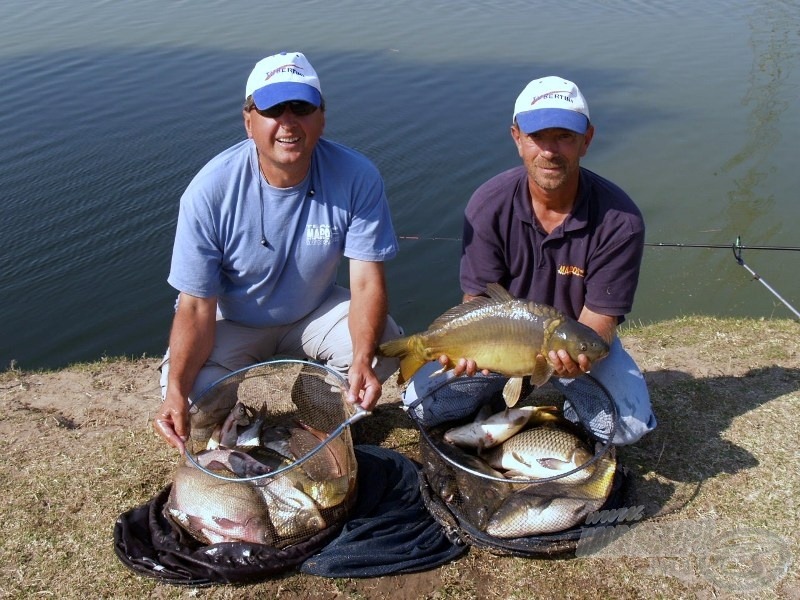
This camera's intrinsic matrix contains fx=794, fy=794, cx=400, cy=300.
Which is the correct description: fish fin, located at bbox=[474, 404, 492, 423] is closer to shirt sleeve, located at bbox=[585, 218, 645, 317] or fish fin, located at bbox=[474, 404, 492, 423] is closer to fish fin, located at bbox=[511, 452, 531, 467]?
fish fin, located at bbox=[511, 452, 531, 467]

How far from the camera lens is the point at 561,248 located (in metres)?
3.32

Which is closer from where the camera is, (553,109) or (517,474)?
(553,109)

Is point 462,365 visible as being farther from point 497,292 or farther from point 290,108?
point 290,108

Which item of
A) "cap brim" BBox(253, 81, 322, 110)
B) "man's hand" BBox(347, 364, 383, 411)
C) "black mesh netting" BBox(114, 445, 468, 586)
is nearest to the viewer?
"black mesh netting" BBox(114, 445, 468, 586)

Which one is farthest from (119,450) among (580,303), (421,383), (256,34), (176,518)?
(256,34)

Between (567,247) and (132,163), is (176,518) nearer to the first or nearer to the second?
(567,247)

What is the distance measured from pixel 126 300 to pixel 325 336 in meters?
3.22

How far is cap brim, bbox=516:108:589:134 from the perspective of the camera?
9.95 feet

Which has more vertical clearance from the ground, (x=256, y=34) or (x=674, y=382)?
(x=256, y=34)

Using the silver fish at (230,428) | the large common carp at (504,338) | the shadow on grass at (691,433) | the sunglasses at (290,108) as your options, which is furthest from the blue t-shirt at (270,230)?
the shadow on grass at (691,433)

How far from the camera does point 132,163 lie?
27.0ft

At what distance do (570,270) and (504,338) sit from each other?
19.8 inches

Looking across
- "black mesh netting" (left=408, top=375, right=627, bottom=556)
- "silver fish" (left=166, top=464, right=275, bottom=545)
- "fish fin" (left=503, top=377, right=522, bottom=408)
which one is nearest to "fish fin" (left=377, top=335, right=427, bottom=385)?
"black mesh netting" (left=408, top=375, right=627, bottom=556)

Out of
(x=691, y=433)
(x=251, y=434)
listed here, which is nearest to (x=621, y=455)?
(x=691, y=433)
